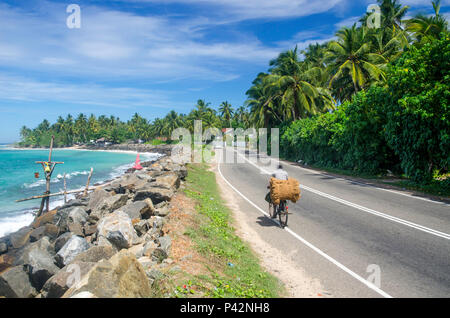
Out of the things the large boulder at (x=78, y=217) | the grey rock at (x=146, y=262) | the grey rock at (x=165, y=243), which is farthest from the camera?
the large boulder at (x=78, y=217)

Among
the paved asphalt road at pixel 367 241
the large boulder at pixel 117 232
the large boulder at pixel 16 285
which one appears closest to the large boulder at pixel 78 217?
the large boulder at pixel 117 232

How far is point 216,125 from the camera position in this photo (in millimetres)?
Answer: 77688

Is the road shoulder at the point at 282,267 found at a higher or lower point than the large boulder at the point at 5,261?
higher

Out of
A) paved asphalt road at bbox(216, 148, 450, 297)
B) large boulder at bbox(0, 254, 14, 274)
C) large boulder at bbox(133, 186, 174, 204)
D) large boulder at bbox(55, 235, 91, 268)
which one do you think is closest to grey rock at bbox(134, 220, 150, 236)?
large boulder at bbox(55, 235, 91, 268)

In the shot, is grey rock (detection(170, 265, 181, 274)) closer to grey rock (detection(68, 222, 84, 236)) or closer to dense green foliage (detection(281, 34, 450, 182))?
grey rock (detection(68, 222, 84, 236))

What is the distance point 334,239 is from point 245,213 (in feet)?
14.0

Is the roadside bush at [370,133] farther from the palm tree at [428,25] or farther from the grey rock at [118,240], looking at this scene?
the grey rock at [118,240]

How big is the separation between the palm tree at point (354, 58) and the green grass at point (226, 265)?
22732mm

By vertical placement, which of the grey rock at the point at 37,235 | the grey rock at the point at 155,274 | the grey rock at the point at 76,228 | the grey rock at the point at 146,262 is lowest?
the grey rock at the point at 37,235

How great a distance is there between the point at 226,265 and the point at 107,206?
741 cm

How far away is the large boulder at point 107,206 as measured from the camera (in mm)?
11377

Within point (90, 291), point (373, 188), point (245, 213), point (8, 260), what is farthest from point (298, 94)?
point (90, 291)

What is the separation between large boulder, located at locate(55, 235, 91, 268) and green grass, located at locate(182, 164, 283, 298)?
10.4ft

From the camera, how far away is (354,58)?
91.2 ft
